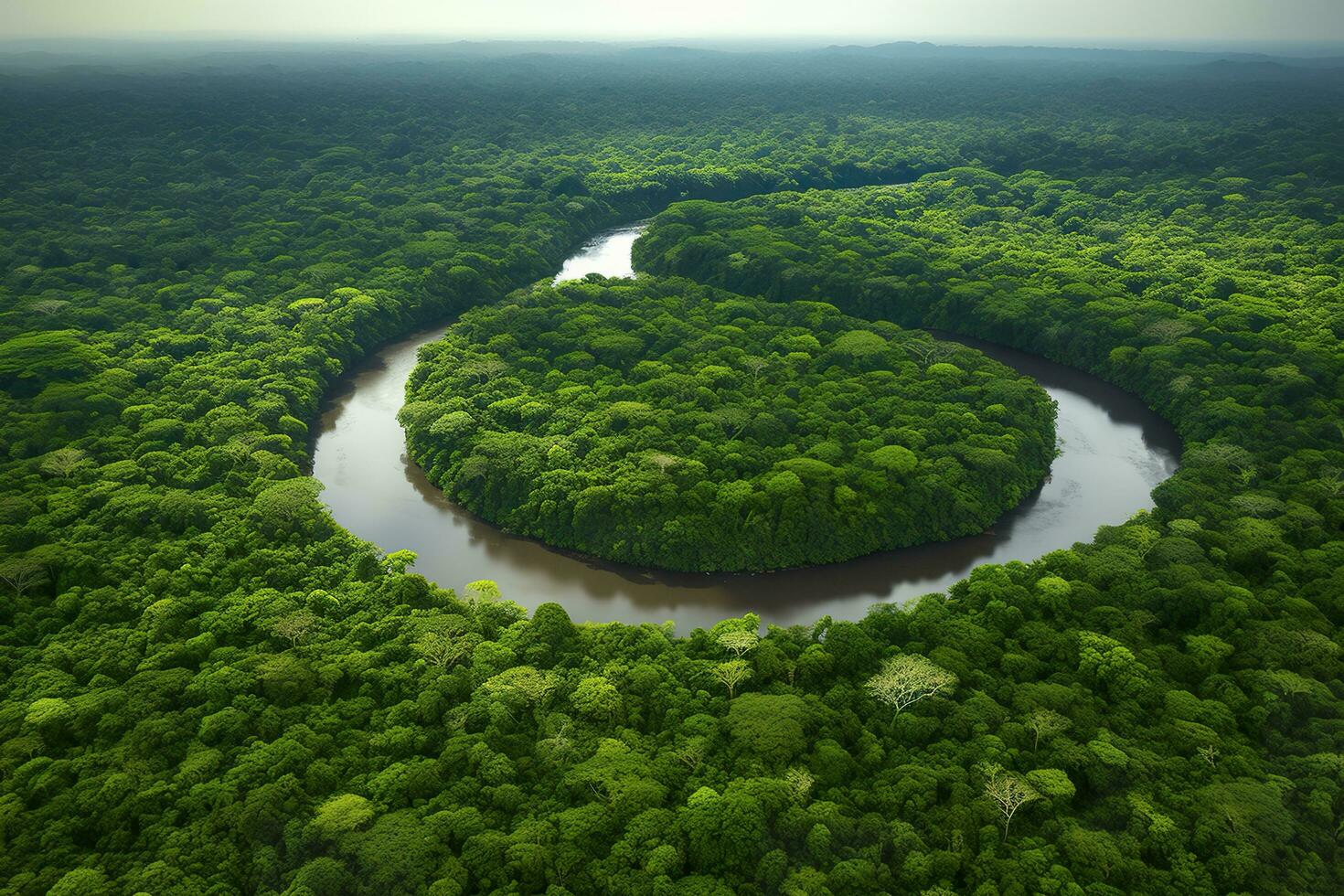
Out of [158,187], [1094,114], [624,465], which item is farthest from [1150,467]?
[1094,114]

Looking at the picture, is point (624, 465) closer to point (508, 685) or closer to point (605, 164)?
point (508, 685)

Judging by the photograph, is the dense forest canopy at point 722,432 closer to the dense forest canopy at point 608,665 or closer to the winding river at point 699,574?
the winding river at point 699,574

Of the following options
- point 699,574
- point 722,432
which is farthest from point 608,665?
point 722,432

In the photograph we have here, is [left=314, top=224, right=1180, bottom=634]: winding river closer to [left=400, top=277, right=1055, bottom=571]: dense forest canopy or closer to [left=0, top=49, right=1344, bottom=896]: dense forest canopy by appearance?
[left=400, top=277, right=1055, bottom=571]: dense forest canopy

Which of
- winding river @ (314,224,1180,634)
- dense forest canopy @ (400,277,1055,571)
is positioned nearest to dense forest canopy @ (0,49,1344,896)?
winding river @ (314,224,1180,634)

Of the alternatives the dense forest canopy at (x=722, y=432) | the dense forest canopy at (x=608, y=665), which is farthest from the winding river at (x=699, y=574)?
the dense forest canopy at (x=608, y=665)

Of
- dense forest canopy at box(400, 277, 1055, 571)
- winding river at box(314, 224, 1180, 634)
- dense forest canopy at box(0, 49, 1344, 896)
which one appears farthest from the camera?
dense forest canopy at box(400, 277, 1055, 571)
